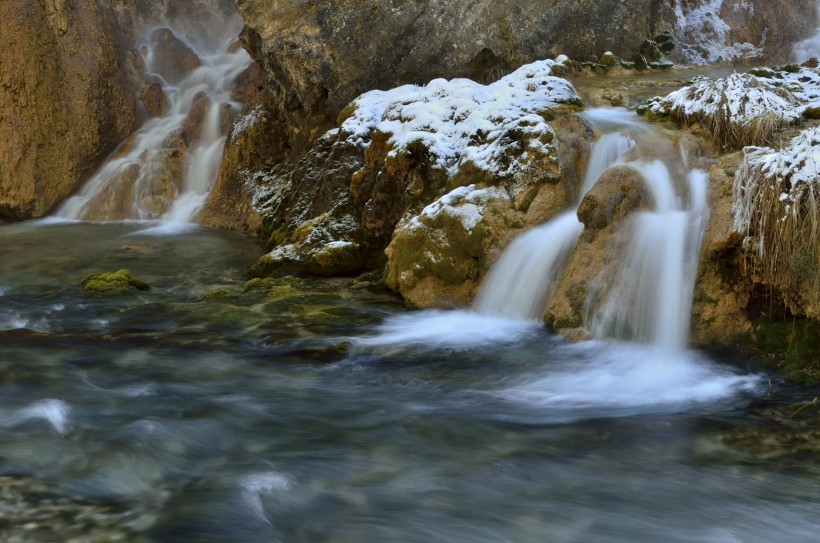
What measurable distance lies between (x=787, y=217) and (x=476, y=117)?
417 cm

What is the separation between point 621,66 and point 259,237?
6.60 meters

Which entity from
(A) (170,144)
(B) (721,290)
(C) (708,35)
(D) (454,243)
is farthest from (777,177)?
(A) (170,144)

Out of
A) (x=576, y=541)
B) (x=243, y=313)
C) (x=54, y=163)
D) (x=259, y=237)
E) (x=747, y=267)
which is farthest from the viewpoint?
(x=54, y=163)

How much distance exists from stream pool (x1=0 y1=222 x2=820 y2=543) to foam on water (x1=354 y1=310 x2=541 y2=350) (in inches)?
1.1

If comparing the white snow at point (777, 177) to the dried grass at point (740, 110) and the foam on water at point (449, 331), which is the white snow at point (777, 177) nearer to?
the dried grass at point (740, 110)

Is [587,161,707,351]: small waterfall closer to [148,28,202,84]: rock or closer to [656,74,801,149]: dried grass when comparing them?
[656,74,801,149]: dried grass

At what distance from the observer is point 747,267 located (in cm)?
563

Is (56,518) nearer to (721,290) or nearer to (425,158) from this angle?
(721,290)

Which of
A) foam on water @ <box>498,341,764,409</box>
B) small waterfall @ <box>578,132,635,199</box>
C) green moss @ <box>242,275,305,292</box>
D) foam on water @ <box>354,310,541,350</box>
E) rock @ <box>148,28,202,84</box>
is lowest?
foam on water @ <box>498,341,764,409</box>

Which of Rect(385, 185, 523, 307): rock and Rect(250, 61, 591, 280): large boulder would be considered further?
Rect(250, 61, 591, 280): large boulder

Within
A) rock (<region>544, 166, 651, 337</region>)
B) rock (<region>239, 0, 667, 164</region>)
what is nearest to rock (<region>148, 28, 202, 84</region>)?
rock (<region>239, 0, 667, 164</region>)

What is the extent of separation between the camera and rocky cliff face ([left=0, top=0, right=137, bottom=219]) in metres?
15.4

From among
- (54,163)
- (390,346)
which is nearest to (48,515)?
(390,346)

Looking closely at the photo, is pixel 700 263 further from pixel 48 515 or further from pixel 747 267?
pixel 48 515
